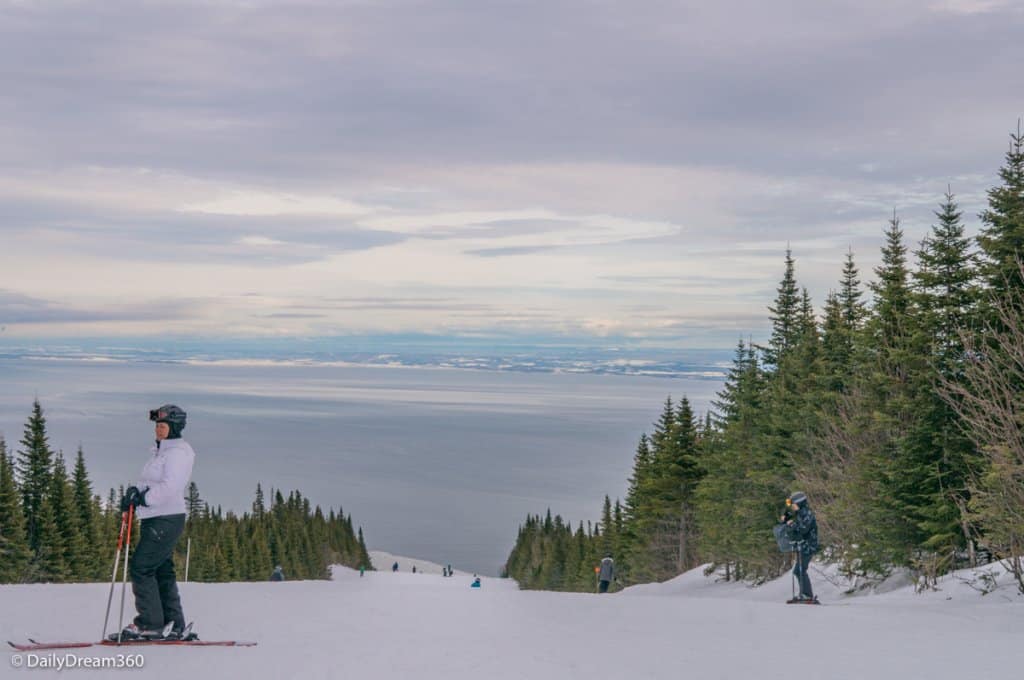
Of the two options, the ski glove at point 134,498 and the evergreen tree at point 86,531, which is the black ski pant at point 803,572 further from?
the evergreen tree at point 86,531

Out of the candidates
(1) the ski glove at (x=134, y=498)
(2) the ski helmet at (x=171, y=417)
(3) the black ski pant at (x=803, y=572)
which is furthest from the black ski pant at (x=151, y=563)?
(3) the black ski pant at (x=803, y=572)

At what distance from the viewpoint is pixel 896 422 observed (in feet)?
70.3

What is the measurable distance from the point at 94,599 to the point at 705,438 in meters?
37.8

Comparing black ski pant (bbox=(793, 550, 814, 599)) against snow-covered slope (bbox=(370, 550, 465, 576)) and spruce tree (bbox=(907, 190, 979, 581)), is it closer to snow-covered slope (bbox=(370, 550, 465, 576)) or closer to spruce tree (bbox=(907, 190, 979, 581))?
spruce tree (bbox=(907, 190, 979, 581))

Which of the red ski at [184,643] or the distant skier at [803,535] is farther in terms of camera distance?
the distant skier at [803,535]

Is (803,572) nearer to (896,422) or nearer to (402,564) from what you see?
(896,422)

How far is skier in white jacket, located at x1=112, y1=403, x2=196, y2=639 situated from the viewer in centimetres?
945

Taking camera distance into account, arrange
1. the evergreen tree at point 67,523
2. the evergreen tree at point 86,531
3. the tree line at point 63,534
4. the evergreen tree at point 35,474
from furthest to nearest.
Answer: the evergreen tree at point 86,531
the evergreen tree at point 67,523
the evergreen tree at point 35,474
the tree line at point 63,534

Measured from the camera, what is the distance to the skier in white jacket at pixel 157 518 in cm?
945

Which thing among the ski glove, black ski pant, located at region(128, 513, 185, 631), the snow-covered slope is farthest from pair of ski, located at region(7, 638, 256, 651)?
the snow-covered slope

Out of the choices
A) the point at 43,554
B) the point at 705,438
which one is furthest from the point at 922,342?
the point at 43,554

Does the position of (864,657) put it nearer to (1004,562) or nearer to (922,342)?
(1004,562)

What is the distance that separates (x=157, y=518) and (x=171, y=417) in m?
1.06

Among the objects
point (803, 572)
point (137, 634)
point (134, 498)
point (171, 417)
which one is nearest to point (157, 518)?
point (134, 498)
